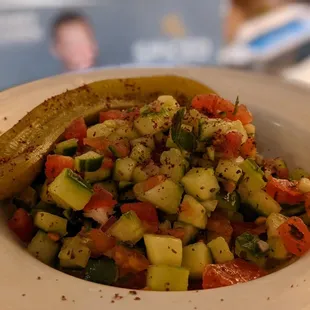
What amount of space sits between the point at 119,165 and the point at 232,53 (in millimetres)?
2321

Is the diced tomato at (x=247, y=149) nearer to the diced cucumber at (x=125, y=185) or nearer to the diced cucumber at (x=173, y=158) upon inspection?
the diced cucumber at (x=173, y=158)

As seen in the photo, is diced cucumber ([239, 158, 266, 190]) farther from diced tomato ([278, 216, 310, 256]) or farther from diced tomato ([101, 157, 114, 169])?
diced tomato ([101, 157, 114, 169])

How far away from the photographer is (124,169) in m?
1.21

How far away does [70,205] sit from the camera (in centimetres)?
114

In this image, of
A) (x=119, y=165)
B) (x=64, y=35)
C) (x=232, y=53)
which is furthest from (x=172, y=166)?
(x=232, y=53)

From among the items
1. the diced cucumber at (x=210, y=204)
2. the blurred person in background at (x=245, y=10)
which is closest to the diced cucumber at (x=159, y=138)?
the diced cucumber at (x=210, y=204)

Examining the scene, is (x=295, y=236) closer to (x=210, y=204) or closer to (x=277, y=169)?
(x=210, y=204)

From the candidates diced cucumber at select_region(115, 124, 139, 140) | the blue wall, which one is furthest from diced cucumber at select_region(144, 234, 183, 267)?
the blue wall

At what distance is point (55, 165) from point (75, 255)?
21cm

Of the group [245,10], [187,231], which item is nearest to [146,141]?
[187,231]

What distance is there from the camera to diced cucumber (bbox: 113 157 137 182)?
1.21 m

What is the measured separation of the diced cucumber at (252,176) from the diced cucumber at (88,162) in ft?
1.04

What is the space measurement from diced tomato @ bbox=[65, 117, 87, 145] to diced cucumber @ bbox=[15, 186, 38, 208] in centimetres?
15

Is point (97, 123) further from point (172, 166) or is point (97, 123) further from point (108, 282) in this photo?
point (108, 282)
